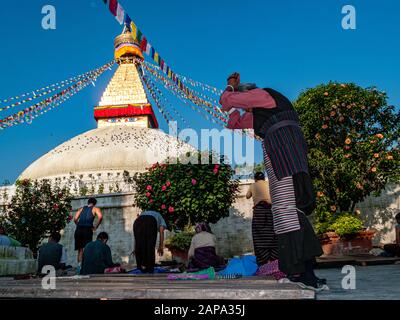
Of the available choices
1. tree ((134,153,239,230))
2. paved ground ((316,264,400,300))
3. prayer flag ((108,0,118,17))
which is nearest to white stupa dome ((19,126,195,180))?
tree ((134,153,239,230))

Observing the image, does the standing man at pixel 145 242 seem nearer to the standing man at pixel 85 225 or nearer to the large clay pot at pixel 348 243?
the standing man at pixel 85 225

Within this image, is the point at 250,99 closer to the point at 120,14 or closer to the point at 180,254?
the point at 180,254

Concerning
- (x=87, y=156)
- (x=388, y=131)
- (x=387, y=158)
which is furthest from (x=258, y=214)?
(x=87, y=156)

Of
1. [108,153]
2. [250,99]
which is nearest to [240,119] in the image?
[250,99]

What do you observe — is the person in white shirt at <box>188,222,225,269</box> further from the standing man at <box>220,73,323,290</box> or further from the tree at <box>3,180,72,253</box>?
the tree at <box>3,180,72,253</box>

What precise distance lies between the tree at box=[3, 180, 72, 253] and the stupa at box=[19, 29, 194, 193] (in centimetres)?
694

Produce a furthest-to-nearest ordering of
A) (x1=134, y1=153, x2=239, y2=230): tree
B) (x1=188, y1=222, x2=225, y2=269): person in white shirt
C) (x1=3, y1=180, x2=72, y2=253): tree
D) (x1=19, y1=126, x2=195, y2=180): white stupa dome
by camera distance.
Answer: (x1=19, y1=126, x2=195, y2=180): white stupa dome
(x1=3, y1=180, x2=72, y2=253): tree
(x1=134, y1=153, x2=239, y2=230): tree
(x1=188, y1=222, x2=225, y2=269): person in white shirt

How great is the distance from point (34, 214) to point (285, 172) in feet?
54.1

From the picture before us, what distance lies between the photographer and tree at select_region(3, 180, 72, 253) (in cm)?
1870

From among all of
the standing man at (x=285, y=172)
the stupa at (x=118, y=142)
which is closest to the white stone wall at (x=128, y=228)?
the stupa at (x=118, y=142)

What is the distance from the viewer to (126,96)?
150 feet
